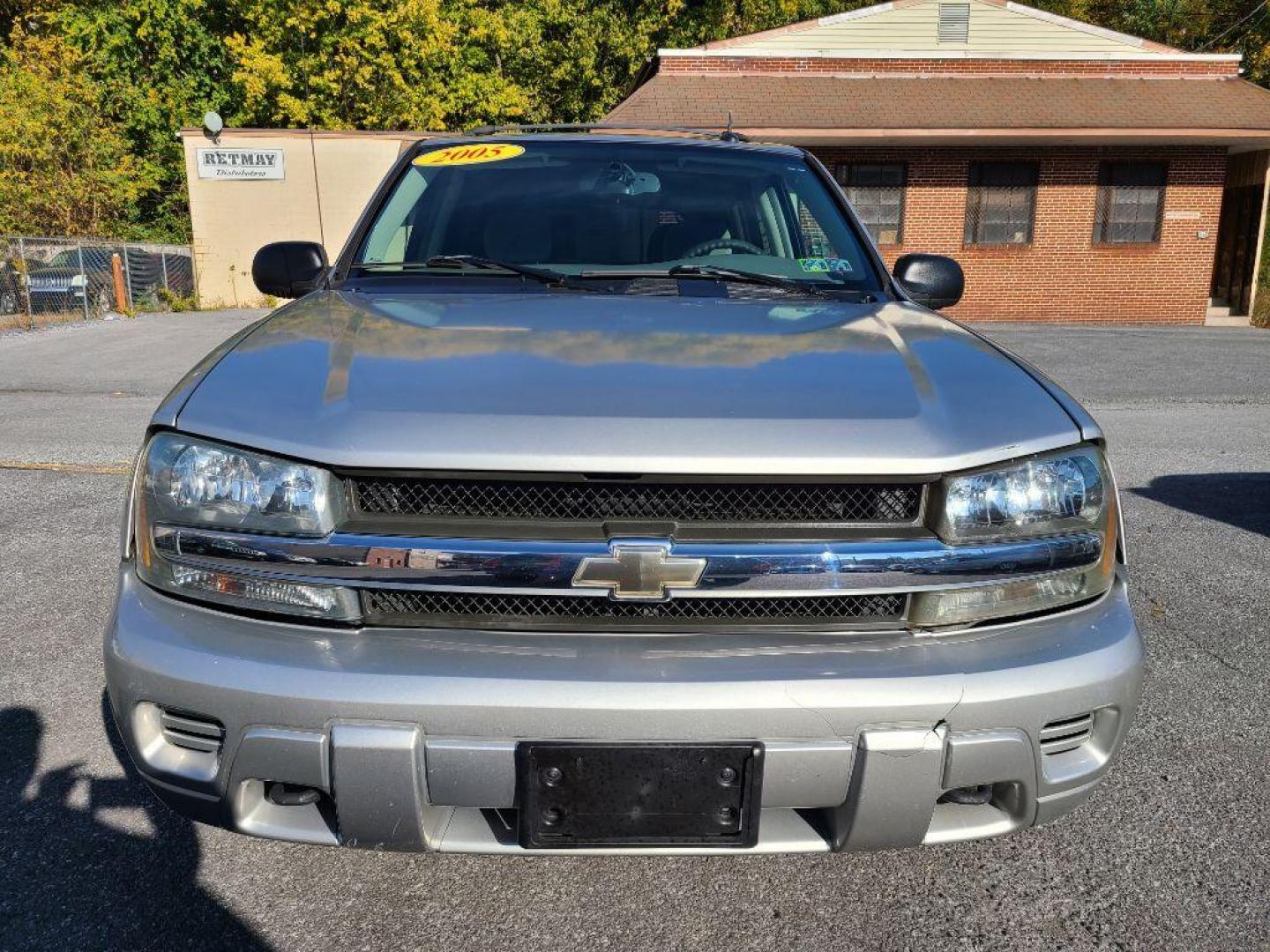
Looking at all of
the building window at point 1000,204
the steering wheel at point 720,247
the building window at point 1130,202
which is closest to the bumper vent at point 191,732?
the steering wheel at point 720,247

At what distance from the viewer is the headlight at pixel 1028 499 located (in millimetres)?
1815

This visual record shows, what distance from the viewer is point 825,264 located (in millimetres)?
3023

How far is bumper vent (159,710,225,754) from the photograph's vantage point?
5.68 ft

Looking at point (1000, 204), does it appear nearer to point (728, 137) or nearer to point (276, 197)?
point (276, 197)

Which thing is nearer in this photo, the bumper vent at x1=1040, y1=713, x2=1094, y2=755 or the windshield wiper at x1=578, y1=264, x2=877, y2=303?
the bumper vent at x1=1040, y1=713, x2=1094, y2=755

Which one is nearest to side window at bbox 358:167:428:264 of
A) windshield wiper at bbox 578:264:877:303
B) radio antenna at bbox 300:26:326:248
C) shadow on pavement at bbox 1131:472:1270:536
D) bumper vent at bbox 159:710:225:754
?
windshield wiper at bbox 578:264:877:303

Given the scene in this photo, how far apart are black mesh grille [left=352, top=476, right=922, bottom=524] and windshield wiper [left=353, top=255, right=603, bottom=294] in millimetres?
1004

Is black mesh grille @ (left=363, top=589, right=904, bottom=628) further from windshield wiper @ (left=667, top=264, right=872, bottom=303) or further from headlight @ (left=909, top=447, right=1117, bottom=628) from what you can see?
windshield wiper @ (left=667, top=264, right=872, bottom=303)

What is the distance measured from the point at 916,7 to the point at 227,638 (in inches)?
848

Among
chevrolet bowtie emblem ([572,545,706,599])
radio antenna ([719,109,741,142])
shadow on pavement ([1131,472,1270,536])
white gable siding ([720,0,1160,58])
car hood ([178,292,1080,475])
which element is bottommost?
shadow on pavement ([1131,472,1270,536])

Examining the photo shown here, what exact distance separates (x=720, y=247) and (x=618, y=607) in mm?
1749

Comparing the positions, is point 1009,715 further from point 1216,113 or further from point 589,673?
point 1216,113

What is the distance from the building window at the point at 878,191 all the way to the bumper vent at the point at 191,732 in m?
18.7

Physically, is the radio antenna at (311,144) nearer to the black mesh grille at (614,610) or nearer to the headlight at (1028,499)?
the black mesh grille at (614,610)
